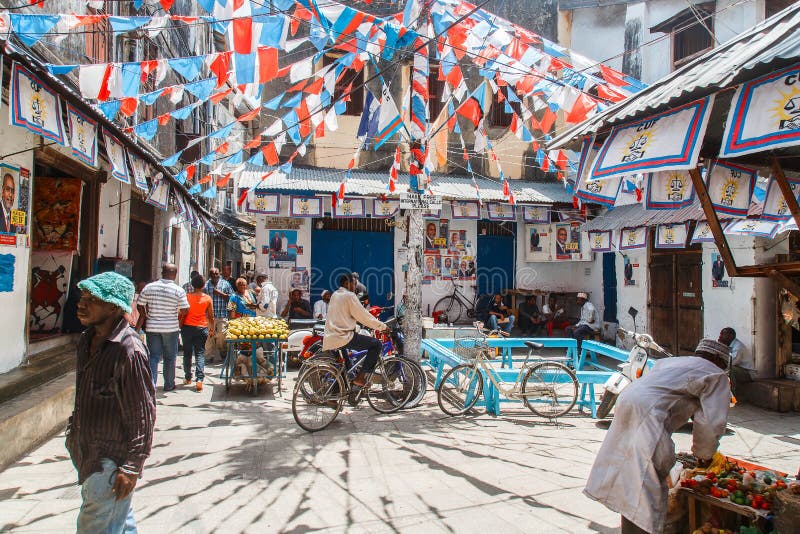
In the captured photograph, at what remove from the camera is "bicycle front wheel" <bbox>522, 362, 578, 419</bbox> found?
7605 millimetres

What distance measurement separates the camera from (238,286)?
11453 millimetres

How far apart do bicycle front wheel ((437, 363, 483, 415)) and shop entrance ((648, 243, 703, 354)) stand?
612cm

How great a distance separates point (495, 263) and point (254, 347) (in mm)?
9979

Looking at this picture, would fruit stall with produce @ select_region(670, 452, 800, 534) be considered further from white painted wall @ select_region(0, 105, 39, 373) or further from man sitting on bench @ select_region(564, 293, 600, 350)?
man sitting on bench @ select_region(564, 293, 600, 350)

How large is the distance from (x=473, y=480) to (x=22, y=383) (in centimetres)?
508

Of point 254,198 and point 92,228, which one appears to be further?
point 254,198

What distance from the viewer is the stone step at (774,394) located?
28.6ft

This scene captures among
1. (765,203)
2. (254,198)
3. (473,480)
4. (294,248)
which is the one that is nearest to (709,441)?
(473,480)

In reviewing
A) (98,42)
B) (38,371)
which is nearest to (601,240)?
(98,42)

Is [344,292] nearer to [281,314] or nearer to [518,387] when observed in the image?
[518,387]

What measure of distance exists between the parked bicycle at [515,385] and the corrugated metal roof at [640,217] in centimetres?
371

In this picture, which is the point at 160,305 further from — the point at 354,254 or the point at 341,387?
the point at 354,254

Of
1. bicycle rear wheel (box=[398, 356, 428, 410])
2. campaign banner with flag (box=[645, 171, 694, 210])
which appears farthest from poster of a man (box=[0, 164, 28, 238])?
campaign banner with flag (box=[645, 171, 694, 210])

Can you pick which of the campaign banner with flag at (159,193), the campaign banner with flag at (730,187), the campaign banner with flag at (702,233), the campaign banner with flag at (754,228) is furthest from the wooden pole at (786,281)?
the campaign banner with flag at (159,193)
